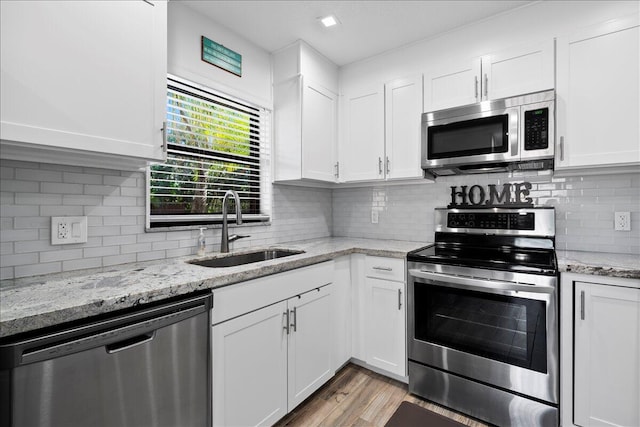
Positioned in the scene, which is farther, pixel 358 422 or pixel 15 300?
pixel 358 422

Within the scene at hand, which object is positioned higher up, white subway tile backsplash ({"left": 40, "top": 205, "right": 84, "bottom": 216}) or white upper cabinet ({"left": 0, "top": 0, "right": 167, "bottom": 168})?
white upper cabinet ({"left": 0, "top": 0, "right": 167, "bottom": 168})

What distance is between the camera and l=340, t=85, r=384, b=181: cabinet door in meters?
2.59

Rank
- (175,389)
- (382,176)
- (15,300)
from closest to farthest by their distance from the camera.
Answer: (15,300), (175,389), (382,176)

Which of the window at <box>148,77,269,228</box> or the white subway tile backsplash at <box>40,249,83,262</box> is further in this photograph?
the window at <box>148,77,269,228</box>

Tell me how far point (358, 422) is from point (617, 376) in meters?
1.33

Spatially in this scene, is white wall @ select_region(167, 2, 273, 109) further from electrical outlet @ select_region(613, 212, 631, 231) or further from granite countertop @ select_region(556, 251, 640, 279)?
electrical outlet @ select_region(613, 212, 631, 231)

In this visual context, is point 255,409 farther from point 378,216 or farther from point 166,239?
point 378,216

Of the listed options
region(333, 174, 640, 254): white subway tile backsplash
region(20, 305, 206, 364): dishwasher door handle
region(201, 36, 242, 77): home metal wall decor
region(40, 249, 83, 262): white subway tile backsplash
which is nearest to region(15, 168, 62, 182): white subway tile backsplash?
region(40, 249, 83, 262): white subway tile backsplash

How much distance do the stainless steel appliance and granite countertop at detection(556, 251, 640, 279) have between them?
8 cm

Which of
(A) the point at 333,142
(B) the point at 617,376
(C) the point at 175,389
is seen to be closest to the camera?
(C) the point at 175,389

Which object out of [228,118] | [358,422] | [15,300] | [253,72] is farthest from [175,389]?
[253,72]

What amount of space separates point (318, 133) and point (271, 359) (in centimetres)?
174

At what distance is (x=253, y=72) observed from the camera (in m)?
2.44

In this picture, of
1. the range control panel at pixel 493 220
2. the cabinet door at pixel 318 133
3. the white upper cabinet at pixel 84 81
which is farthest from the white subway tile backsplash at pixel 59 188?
the range control panel at pixel 493 220
